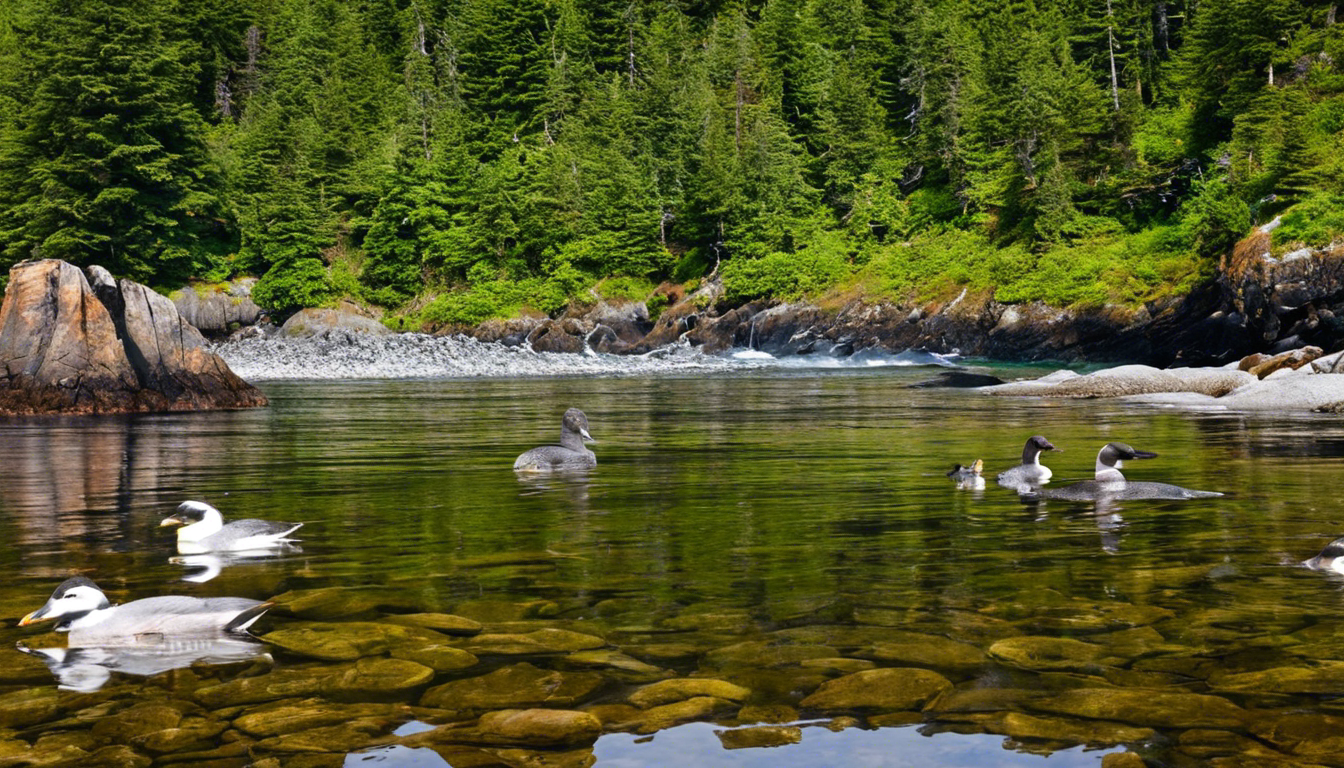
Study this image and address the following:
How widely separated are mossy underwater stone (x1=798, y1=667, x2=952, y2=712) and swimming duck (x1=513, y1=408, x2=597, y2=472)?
8699 mm

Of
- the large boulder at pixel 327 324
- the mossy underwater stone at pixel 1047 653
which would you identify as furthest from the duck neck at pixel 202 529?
the large boulder at pixel 327 324

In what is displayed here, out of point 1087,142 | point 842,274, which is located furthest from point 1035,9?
point 842,274

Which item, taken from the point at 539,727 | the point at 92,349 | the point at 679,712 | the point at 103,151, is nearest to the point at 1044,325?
the point at 92,349

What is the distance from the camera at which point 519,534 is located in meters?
9.24

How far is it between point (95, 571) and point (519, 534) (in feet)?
10.6

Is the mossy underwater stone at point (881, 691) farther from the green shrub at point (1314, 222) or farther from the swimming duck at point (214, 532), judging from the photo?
the green shrub at point (1314, 222)

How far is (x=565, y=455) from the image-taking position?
13500 millimetres

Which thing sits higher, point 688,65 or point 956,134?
point 688,65

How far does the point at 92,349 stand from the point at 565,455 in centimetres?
1678

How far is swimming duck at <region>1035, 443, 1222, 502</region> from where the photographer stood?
10812 millimetres

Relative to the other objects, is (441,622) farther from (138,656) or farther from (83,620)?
(83,620)

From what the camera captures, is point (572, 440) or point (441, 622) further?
point (572, 440)

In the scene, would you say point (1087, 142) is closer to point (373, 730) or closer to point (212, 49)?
point (373, 730)

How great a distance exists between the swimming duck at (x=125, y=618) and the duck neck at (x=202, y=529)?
93.3 inches
